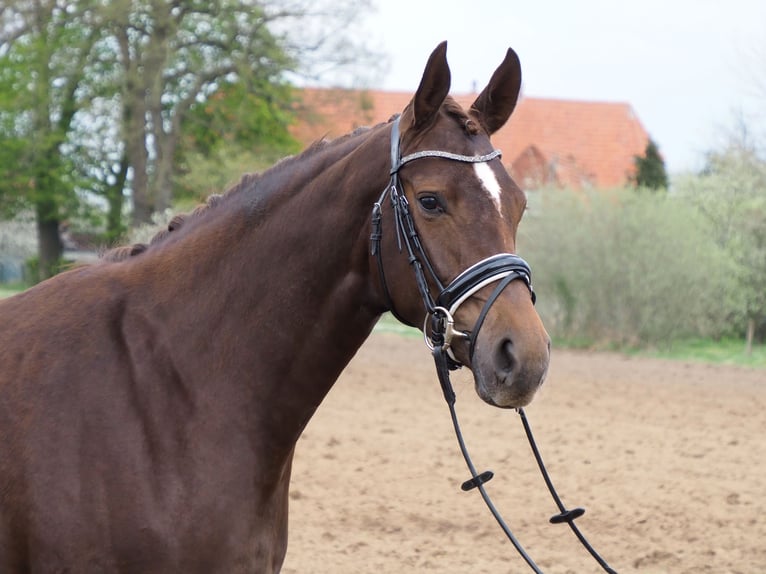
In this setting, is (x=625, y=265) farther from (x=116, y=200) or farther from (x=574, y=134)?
(x=574, y=134)

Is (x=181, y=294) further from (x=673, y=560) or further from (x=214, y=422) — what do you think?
(x=673, y=560)

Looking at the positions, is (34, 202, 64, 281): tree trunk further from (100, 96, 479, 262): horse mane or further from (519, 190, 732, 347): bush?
(100, 96, 479, 262): horse mane

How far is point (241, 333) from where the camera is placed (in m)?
2.90

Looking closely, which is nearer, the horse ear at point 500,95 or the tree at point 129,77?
the horse ear at point 500,95

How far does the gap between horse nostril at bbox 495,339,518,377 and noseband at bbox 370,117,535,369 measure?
0.09 metres

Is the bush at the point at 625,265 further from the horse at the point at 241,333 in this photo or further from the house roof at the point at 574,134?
the house roof at the point at 574,134

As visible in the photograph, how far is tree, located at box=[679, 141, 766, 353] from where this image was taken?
19.2 metres

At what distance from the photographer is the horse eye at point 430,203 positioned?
264 centimetres

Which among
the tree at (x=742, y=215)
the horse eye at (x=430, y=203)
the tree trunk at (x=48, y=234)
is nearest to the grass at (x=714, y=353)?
the tree at (x=742, y=215)

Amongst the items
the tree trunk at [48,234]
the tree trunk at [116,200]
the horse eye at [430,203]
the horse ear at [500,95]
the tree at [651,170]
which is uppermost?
the horse ear at [500,95]

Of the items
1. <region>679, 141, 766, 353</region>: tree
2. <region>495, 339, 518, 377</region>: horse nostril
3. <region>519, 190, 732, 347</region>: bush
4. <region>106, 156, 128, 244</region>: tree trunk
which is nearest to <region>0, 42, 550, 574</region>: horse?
<region>495, 339, 518, 377</region>: horse nostril

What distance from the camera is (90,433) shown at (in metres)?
2.64

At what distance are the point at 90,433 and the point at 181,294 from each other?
53 cm

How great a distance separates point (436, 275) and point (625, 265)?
52.5ft
